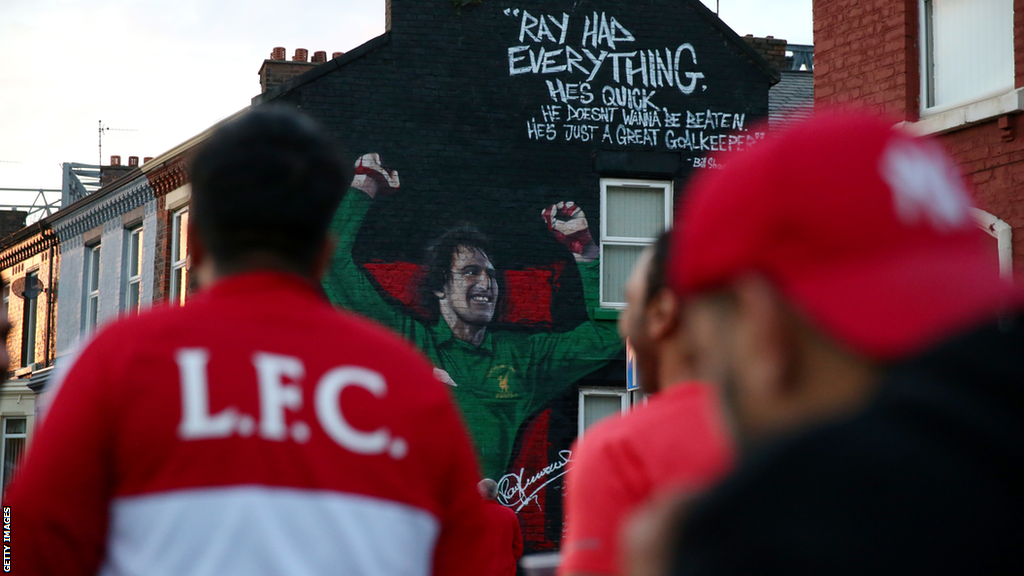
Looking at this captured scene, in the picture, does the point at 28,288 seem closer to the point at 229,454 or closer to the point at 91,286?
the point at 91,286

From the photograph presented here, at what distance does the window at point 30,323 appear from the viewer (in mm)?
29266

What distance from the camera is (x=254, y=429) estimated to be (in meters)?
2.01

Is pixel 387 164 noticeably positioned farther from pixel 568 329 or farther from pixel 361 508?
pixel 361 508

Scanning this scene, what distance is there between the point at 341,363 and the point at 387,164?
16582 mm

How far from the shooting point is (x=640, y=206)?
19.5 metres

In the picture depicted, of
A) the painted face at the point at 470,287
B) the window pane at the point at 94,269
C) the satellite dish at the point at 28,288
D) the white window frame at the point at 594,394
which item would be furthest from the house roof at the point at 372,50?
the satellite dish at the point at 28,288

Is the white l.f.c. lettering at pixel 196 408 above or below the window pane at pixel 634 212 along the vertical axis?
below

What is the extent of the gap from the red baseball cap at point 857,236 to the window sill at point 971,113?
1052 centimetres

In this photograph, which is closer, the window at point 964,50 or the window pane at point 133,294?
the window at point 964,50

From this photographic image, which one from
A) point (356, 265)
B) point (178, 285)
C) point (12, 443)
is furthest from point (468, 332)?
point (12, 443)

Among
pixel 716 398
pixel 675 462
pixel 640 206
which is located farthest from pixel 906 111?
pixel 716 398

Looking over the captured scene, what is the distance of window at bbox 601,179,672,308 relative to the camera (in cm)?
1923

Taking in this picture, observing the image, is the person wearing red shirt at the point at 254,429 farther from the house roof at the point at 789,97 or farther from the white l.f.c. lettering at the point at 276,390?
the house roof at the point at 789,97
